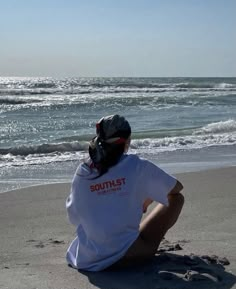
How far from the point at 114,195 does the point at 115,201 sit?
40 mm

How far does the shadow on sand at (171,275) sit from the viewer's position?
356 centimetres

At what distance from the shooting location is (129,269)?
12.7 ft

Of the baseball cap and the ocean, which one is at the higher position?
the baseball cap

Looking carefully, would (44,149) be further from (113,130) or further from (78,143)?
(113,130)

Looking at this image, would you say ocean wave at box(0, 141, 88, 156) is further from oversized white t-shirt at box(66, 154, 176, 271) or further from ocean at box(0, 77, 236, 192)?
oversized white t-shirt at box(66, 154, 176, 271)

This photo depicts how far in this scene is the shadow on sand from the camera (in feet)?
11.7

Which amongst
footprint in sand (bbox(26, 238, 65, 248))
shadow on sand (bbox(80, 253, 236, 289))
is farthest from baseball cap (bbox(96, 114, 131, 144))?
footprint in sand (bbox(26, 238, 65, 248))

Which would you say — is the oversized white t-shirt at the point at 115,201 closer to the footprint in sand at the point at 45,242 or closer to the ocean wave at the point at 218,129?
the footprint in sand at the point at 45,242

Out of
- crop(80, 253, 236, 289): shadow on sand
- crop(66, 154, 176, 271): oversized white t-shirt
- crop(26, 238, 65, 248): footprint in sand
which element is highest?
crop(66, 154, 176, 271): oversized white t-shirt

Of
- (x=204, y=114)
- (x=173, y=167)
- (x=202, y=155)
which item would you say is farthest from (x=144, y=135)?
(x=204, y=114)

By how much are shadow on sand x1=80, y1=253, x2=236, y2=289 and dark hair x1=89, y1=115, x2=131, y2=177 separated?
26.0 inches

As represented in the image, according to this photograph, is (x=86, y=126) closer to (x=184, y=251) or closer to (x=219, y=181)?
(x=219, y=181)

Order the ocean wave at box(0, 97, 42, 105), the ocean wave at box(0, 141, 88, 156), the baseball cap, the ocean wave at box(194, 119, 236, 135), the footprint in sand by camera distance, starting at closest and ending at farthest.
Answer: the baseball cap, the footprint in sand, the ocean wave at box(0, 141, 88, 156), the ocean wave at box(194, 119, 236, 135), the ocean wave at box(0, 97, 42, 105)

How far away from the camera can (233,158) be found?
11.1 m
